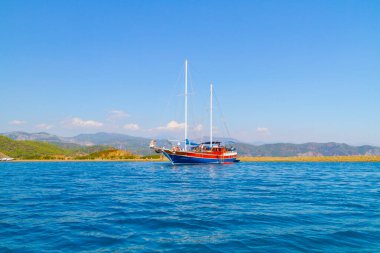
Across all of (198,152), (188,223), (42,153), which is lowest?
(188,223)

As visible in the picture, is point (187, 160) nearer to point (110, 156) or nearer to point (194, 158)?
point (194, 158)

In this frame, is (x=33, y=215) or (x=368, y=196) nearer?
(x=33, y=215)

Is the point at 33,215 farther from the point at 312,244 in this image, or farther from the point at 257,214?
the point at 312,244

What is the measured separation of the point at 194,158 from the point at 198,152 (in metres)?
2.07

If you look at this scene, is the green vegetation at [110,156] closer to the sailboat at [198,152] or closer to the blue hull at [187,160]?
the sailboat at [198,152]

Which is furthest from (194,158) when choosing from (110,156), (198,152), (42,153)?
(42,153)

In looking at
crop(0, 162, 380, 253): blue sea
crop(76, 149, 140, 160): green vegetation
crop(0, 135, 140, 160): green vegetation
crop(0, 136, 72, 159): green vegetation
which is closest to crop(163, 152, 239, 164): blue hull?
crop(76, 149, 140, 160): green vegetation

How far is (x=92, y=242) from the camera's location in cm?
968

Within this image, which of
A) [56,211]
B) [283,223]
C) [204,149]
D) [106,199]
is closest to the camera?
[283,223]

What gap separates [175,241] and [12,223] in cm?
717

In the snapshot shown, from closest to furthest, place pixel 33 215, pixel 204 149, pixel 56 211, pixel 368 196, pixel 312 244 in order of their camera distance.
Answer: pixel 312 244, pixel 33 215, pixel 56 211, pixel 368 196, pixel 204 149

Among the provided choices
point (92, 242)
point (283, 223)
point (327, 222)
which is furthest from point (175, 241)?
point (327, 222)

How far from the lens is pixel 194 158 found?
6675cm

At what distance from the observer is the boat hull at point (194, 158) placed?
6512 centimetres
